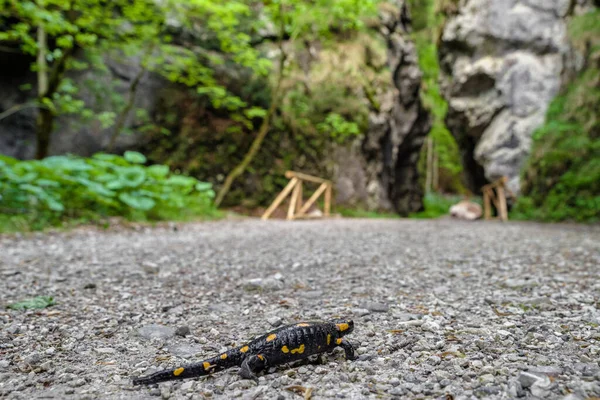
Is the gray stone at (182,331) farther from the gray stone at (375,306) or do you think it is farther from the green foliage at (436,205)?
the green foliage at (436,205)

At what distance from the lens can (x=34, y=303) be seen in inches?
95.9

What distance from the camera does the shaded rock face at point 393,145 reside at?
13.9m

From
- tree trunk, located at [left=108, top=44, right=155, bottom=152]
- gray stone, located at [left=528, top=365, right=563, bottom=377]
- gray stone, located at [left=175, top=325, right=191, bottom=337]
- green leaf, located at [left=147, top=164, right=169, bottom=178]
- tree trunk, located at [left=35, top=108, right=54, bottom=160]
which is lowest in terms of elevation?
gray stone, located at [left=175, top=325, right=191, bottom=337]

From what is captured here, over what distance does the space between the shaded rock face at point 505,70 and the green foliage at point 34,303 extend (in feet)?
54.9

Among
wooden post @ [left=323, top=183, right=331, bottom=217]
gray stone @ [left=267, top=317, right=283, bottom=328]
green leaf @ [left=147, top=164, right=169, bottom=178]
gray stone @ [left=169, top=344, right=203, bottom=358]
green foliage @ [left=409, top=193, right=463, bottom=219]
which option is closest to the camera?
gray stone @ [left=169, top=344, right=203, bottom=358]

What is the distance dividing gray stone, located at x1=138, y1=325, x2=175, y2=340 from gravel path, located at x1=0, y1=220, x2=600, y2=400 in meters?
0.01

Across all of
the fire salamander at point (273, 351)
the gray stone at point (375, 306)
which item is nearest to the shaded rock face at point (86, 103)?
the gray stone at point (375, 306)

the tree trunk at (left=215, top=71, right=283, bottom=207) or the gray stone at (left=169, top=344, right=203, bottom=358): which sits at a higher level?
the tree trunk at (left=215, top=71, right=283, bottom=207)

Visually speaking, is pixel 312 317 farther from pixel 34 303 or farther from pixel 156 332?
pixel 34 303

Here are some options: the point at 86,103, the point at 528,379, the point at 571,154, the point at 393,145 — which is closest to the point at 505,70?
the point at 393,145

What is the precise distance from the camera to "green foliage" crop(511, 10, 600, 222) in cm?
1025

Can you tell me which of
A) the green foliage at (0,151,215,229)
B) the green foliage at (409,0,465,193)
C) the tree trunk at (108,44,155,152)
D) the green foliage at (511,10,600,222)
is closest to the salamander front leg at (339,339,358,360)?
the green foliage at (0,151,215,229)

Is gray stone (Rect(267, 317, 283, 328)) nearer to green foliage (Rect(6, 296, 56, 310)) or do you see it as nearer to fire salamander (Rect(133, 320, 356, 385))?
fire salamander (Rect(133, 320, 356, 385))

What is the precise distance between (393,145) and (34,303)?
625 inches
